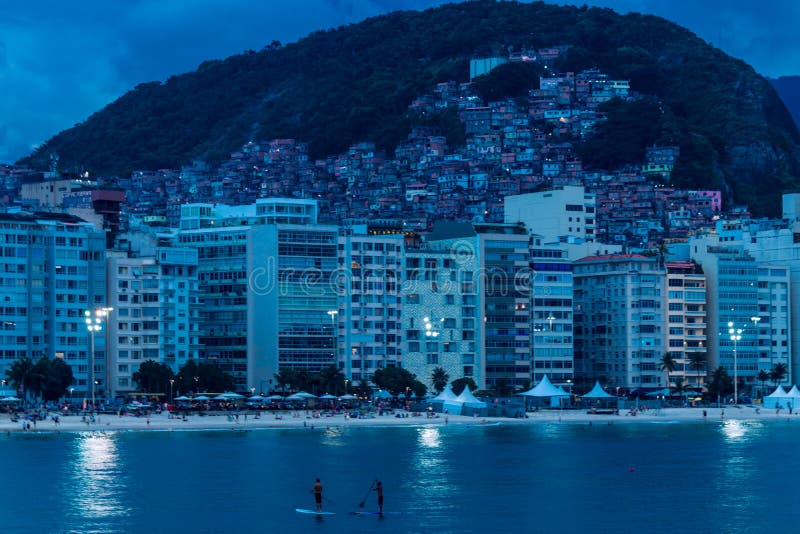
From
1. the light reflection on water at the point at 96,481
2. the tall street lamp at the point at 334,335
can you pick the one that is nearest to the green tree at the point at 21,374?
the light reflection on water at the point at 96,481

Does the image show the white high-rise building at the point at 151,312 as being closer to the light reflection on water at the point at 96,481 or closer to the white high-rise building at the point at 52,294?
the white high-rise building at the point at 52,294

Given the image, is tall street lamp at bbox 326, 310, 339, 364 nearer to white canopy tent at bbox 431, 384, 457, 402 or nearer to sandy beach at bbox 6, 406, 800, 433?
white canopy tent at bbox 431, 384, 457, 402

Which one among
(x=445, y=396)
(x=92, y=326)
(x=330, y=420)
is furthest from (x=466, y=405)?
(x=92, y=326)

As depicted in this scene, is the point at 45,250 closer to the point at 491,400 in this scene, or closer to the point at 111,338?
the point at 111,338

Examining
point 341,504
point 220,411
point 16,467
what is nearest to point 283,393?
point 220,411

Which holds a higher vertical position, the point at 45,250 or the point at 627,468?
the point at 45,250
